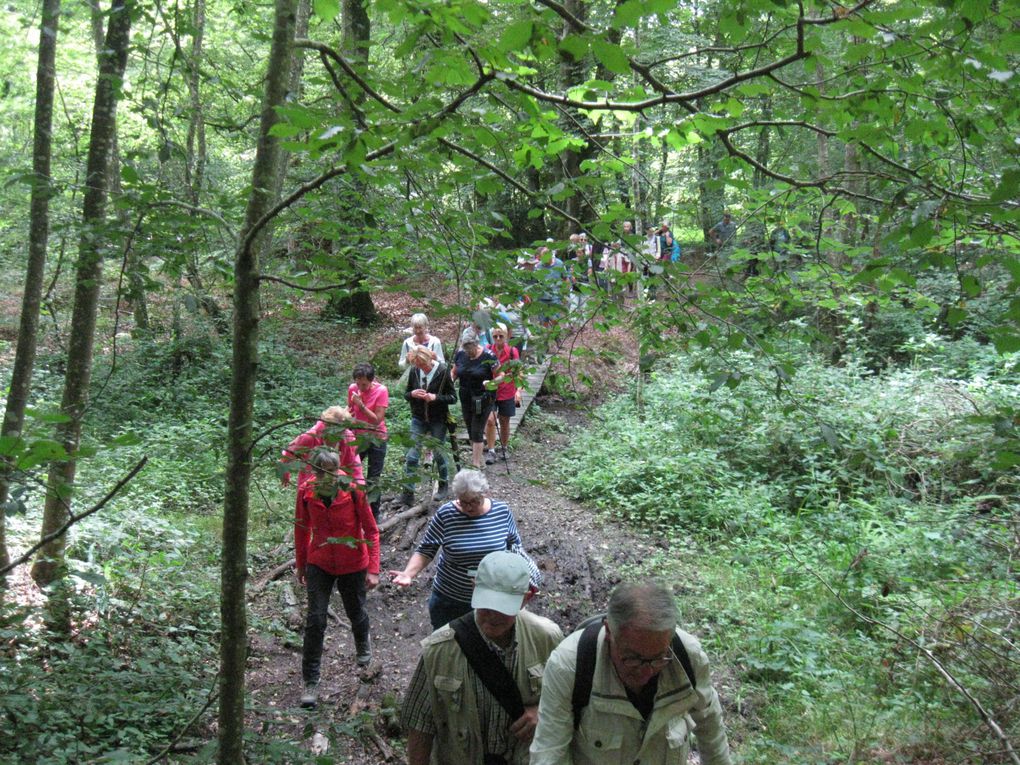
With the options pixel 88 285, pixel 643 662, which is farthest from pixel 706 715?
pixel 88 285

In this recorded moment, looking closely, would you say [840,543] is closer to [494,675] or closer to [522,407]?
[494,675]

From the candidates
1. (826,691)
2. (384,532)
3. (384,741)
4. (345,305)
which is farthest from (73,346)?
(345,305)

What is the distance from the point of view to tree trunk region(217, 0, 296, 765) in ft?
9.41

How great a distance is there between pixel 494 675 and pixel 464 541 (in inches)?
59.6

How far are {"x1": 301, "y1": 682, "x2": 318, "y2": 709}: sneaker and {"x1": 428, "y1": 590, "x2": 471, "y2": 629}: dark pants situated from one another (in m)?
1.49

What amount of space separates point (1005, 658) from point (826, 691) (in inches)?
53.5

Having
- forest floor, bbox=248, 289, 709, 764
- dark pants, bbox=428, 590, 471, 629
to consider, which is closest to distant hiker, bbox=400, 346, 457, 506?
forest floor, bbox=248, 289, 709, 764

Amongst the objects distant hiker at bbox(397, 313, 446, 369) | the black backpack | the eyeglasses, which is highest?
distant hiker at bbox(397, 313, 446, 369)

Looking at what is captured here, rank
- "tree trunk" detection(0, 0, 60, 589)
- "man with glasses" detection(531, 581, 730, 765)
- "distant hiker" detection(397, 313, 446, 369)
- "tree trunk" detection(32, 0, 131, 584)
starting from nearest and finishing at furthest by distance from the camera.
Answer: "man with glasses" detection(531, 581, 730, 765)
"tree trunk" detection(32, 0, 131, 584)
"tree trunk" detection(0, 0, 60, 589)
"distant hiker" detection(397, 313, 446, 369)

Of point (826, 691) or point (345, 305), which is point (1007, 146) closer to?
point (826, 691)

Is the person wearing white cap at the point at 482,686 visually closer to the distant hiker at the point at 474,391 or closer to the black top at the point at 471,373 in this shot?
the distant hiker at the point at 474,391

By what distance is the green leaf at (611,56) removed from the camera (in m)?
2.38

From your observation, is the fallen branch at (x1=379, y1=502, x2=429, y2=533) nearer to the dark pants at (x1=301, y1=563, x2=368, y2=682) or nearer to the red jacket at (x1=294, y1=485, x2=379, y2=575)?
the dark pants at (x1=301, y1=563, x2=368, y2=682)

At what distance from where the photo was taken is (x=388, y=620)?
Answer: 23.9 feet
